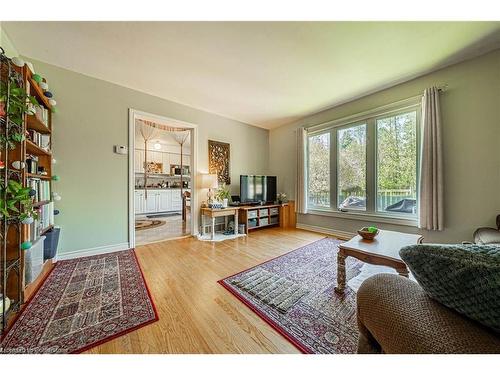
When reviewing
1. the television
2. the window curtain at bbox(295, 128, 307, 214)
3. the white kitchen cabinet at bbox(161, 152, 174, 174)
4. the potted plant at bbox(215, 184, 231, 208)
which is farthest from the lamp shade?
the white kitchen cabinet at bbox(161, 152, 174, 174)

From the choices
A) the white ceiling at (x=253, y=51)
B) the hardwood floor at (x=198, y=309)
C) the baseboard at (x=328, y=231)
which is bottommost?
the hardwood floor at (x=198, y=309)

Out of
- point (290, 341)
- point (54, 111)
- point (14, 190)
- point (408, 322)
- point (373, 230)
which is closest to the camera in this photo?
point (408, 322)

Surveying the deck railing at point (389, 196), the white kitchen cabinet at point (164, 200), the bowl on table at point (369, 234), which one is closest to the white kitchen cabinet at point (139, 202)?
the white kitchen cabinet at point (164, 200)

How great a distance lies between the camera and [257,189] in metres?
4.23

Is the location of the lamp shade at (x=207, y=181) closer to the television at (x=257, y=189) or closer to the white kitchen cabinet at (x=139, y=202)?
the television at (x=257, y=189)

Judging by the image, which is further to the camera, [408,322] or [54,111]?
[54,111]

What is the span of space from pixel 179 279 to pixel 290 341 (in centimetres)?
123

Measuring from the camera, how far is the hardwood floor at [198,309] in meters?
1.10

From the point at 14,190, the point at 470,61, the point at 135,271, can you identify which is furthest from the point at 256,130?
the point at 14,190

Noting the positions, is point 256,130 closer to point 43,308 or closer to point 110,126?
point 110,126

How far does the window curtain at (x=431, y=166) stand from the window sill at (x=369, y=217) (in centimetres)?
19

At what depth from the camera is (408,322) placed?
1.91ft

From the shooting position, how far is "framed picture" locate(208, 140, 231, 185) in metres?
3.82

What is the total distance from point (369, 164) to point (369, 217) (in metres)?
0.89
